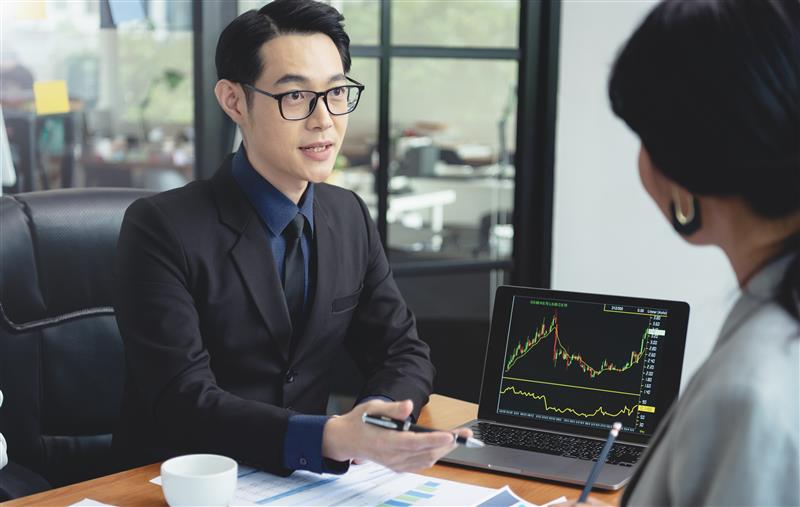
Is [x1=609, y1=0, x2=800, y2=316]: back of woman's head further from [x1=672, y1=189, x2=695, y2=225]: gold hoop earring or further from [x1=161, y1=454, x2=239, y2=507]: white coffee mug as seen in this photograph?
[x1=161, y1=454, x2=239, y2=507]: white coffee mug

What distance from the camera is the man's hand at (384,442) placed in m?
1.25

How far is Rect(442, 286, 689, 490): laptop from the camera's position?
4.75 ft

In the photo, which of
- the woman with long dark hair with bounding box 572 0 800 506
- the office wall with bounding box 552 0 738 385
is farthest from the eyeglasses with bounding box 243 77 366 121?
the office wall with bounding box 552 0 738 385

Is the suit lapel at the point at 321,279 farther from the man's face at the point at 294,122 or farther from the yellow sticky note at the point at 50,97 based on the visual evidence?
the yellow sticky note at the point at 50,97

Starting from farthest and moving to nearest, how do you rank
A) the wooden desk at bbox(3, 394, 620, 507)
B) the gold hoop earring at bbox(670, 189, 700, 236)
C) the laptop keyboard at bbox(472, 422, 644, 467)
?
1. the laptop keyboard at bbox(472, 422, 644, 467)
2. the wooden desk at bbox(3, 394, 620, 507)
3. the gold hoop earring at bbox(670, 189, 700, 236)

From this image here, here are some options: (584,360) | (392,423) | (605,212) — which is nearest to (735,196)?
(392,423)

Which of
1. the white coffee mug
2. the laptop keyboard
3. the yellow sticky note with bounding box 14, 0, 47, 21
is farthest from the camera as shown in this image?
the yellow sticky note with bounding box 14, 0, 47, 21

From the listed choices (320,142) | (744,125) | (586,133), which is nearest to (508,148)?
(586,133)

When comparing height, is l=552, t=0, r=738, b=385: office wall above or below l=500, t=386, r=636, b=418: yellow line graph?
above

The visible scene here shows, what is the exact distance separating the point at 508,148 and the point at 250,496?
211cm

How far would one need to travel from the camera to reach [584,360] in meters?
1.50

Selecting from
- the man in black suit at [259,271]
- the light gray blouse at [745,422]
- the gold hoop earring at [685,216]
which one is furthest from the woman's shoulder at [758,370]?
the man in black suit at [259,271]

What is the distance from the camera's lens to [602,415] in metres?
1.48

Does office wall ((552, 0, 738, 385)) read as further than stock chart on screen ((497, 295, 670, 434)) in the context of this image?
Yes
